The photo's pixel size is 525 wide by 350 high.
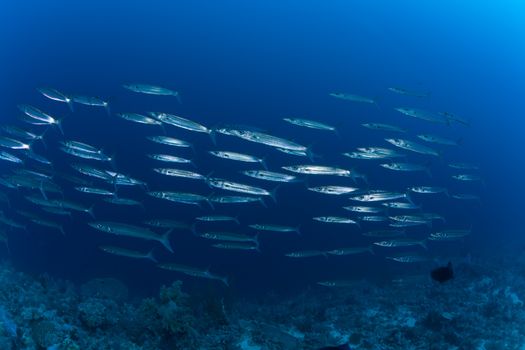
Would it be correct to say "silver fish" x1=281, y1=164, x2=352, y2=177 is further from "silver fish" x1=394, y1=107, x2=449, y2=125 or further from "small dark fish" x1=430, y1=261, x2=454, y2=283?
"small dark fish" x1=430, y1=261, x2=454, y2=283

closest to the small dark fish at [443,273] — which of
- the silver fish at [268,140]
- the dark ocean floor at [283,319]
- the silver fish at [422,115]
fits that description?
the dark ocean floor at [283,319]

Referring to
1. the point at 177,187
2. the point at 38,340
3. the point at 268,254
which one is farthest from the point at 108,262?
the point at 38,340

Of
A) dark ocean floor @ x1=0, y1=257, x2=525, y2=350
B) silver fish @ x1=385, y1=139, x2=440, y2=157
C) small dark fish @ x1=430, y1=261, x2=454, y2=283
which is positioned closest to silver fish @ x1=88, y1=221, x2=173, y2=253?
dark ocean floor @ x1=0, y1=257, x2=525, y2=350

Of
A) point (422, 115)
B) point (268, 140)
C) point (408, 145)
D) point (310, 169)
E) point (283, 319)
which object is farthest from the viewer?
point (422, 115)

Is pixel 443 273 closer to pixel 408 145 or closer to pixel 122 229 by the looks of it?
pixel 408 145

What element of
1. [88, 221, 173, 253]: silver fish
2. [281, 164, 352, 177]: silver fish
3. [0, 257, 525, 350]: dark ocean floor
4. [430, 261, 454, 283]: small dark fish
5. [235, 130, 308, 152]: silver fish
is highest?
[235, 130, 308, 152]: silver fish

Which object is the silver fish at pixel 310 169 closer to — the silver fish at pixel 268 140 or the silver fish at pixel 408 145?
the silver fish at pixel 268 140

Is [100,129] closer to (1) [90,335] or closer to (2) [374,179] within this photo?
(2) [374,179]

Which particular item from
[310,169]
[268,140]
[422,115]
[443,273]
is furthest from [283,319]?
[422,115]

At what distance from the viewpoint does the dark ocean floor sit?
7.45 meters

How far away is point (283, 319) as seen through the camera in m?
11.6

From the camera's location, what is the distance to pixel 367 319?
11219 millimetres

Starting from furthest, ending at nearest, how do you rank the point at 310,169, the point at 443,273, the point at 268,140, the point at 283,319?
the point at 283,319
the point at 310,169
the point at 268,140
the point at 443,273

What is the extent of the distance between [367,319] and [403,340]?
148cm
